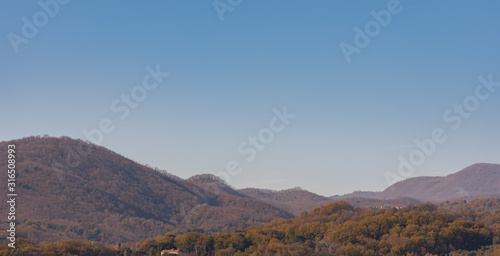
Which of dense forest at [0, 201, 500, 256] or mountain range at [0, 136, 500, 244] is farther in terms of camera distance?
mountain range at [0, 136, 500, 244]

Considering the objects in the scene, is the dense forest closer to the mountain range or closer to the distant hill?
the mountain range

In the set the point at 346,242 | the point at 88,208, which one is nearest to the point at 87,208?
the point at 88,208

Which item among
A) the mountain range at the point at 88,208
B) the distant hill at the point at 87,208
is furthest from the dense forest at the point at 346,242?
the distant hill at the point at 87,208

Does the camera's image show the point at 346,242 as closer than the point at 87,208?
Yes

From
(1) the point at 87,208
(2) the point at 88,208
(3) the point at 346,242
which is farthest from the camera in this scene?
(2) the point at 88,208

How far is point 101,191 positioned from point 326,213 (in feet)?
366

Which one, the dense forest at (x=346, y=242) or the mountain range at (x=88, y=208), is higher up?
the mountain range at (x=88, y=208)

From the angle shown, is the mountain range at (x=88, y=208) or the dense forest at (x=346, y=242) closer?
the dense forest at (x=346, y=242)

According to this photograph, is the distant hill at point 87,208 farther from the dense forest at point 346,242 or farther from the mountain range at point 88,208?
the dense forest at point 346,242

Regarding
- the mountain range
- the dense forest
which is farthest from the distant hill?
the dense forest

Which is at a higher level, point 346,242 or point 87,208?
point 87,208

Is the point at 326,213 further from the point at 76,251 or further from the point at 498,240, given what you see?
the point at 76,251

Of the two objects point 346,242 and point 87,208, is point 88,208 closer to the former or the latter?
point 87,208

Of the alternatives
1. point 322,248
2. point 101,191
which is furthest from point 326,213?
point 101,191
